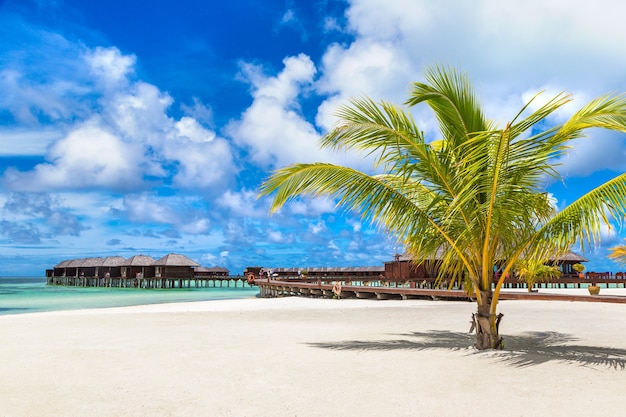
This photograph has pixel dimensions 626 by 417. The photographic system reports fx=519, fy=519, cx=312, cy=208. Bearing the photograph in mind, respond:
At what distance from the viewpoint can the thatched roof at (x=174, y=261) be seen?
6894 centimetres

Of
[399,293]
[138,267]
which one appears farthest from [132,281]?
[399,293]

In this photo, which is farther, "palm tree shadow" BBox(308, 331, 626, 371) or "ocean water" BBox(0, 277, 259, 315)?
"ocean water" BBox(0, 277, 259, 315)

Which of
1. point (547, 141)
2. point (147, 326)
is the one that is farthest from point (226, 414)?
point (147, 326)

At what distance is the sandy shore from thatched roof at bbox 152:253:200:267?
58.6 m

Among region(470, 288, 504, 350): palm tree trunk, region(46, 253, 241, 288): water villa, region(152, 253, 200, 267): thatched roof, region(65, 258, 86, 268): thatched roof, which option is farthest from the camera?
region(65, 258, 86, 268): thatched roof

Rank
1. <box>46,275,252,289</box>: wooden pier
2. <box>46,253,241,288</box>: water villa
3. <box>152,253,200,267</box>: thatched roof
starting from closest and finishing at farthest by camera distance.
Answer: <box>152,253,200,267</box>: thatched roof, <box>46,253,241,288</box>: water villa, <box>46,275,252,289</box>: wooden pier

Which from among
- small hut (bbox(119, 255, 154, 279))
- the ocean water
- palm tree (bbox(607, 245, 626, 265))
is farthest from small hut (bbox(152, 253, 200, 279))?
palm tree (bbox(607, 245, 626, 265))

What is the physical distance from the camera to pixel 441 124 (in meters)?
9.19

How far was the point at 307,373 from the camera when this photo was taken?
652 cm

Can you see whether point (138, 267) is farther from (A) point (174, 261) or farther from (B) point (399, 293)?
(B) point (399, 293)

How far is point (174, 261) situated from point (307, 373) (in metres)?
65.6

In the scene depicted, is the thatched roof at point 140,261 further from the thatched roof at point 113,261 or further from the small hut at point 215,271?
the small hut at point 215,271

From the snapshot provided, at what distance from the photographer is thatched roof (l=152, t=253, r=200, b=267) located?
226 ft

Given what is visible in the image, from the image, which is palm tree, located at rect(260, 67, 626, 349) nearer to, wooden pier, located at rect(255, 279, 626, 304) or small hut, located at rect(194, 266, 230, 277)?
wooden pier, located at rect(255, 279, 626, 304)
